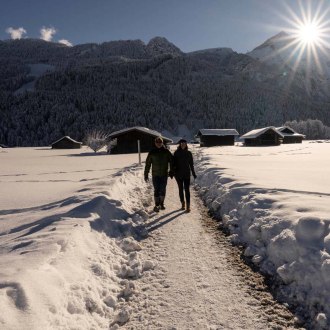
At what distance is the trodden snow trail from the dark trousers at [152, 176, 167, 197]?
9.39 feet

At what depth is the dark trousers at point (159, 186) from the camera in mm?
9463

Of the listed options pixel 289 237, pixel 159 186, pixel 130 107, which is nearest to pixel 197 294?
pixel 289 237

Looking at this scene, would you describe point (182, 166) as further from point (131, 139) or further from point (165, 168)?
point (131, 139)

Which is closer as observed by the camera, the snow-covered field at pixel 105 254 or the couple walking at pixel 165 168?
the snow-covered field at pixel 105 254

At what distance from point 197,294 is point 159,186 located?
5442 mm

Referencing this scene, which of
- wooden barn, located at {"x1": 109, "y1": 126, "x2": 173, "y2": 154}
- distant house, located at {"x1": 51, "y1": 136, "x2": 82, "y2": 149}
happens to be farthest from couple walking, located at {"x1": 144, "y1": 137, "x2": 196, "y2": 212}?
distant house, located at {"x1": 51, "y1": 136, "x2": 82, "y2": 149}

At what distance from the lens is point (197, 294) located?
427cm

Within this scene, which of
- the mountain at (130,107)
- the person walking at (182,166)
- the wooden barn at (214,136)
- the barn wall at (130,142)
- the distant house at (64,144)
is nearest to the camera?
the person walking at (182,166)

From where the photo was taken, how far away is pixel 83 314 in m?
3.66

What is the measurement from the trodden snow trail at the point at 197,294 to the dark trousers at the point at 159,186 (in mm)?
2863

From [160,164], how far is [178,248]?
12.9ft

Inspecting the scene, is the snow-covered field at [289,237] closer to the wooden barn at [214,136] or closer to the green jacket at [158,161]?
the green jacket at [158,161]

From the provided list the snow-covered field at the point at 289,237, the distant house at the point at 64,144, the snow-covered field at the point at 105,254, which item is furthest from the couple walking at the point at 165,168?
the distant house at the point at 64,144

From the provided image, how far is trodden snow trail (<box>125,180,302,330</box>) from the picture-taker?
368 centimetres
